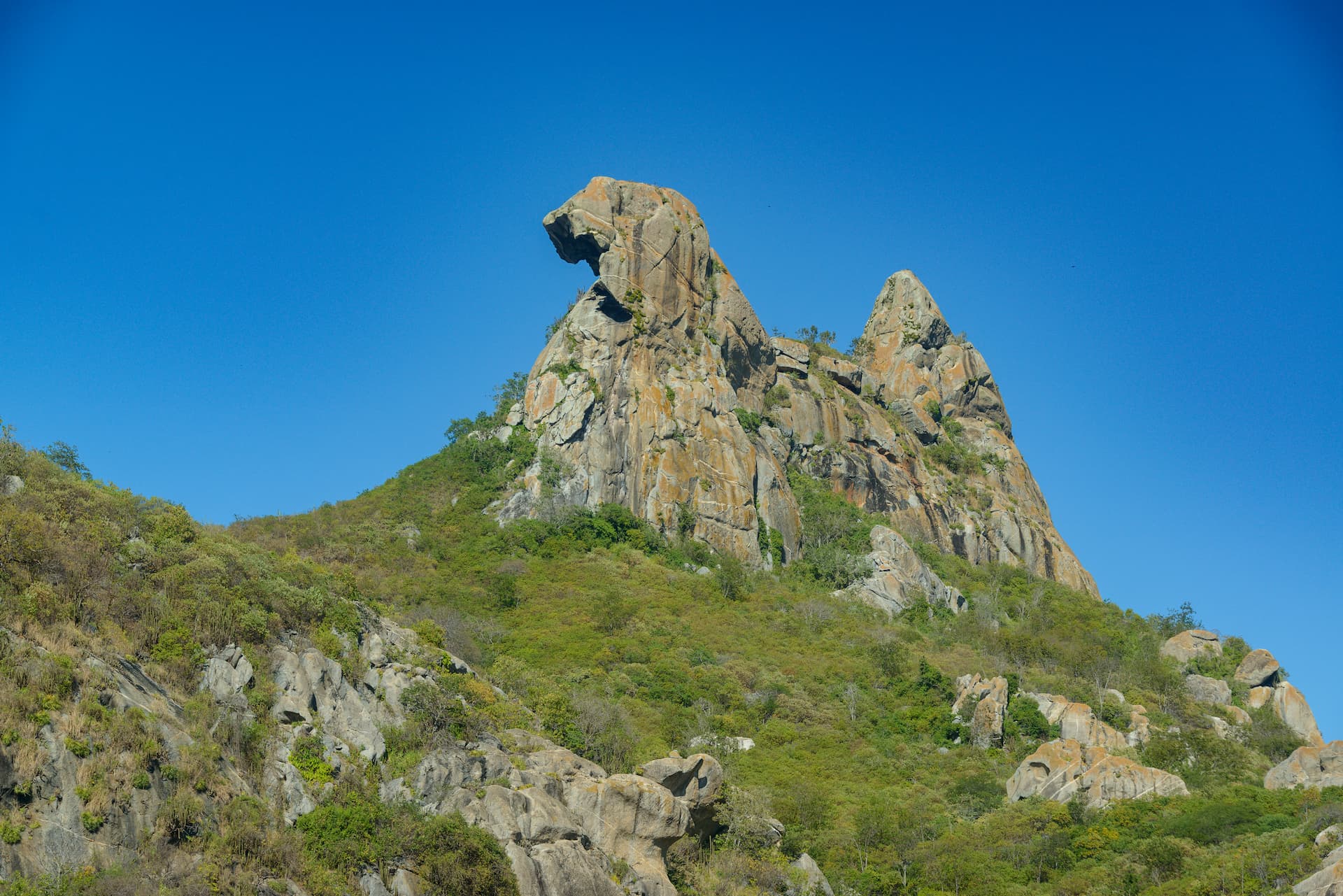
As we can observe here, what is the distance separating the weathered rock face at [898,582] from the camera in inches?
2936

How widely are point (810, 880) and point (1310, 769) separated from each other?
27.6 m

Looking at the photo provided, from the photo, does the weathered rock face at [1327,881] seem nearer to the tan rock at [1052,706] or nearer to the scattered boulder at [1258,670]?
the tan rock at [1052,706]

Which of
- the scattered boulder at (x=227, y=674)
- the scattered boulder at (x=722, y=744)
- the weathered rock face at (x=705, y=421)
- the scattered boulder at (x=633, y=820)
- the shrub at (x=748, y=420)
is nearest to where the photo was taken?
the scattered boulder at (x=227, y=674)

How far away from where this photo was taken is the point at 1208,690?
69.6m

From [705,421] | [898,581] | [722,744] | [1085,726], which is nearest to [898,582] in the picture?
[898,581]

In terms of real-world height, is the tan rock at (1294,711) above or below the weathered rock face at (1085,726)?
above

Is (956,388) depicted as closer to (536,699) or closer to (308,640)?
(536,699)

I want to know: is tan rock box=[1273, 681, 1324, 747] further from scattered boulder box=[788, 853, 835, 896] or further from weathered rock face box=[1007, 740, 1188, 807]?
scattered boulder box=[788, 853, 835, 896]

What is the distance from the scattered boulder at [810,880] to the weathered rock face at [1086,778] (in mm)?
14257

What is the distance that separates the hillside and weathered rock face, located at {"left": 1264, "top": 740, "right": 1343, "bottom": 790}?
16 centimetres

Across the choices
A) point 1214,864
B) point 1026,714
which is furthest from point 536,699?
point 1026,714

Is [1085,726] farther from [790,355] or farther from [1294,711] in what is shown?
[790,355]

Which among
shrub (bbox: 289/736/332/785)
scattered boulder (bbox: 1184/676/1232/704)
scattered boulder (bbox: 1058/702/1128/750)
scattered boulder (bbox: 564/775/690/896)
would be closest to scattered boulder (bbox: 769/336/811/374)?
scattered boulder (bbox: 1184/676/1232/704)

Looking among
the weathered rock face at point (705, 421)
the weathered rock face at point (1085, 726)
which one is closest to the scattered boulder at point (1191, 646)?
the weathered rock face at point (705, 421)
